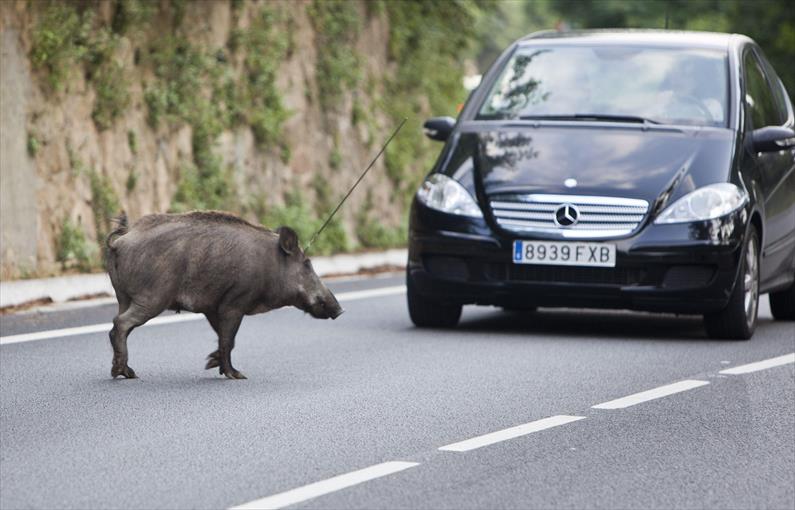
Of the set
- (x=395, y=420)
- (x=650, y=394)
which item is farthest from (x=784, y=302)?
(x=395, y=420)

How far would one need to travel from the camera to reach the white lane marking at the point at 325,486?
245 inches

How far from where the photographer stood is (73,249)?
14070mm

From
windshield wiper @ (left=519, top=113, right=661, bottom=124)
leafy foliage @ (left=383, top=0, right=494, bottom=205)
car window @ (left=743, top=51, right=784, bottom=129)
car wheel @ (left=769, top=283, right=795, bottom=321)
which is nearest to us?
windshield wiper @ (left=519, top=113, right=661, bottom=124)

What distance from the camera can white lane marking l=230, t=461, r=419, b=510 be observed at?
6.21 meters

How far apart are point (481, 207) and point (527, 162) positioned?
428mm

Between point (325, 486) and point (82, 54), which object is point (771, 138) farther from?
point (325, 486)

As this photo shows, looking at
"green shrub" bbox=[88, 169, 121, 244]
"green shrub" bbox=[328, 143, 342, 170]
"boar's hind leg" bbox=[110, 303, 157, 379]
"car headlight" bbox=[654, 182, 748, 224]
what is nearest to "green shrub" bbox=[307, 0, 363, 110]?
"green shrub" bbox=[328, 143, 342, 170]

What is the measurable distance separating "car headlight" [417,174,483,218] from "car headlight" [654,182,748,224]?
113cm

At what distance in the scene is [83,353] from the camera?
33.8 ft

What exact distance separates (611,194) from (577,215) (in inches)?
9.3

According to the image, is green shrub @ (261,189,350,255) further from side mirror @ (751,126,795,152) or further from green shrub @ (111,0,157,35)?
side mirror @ (751,126,795,152)

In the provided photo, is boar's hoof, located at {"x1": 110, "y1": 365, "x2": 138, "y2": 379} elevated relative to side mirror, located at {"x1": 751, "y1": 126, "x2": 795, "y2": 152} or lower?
lower

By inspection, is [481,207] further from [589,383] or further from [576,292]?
[589,383]

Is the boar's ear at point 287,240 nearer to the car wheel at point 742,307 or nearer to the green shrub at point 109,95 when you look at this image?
the car wheel at point 742,307
